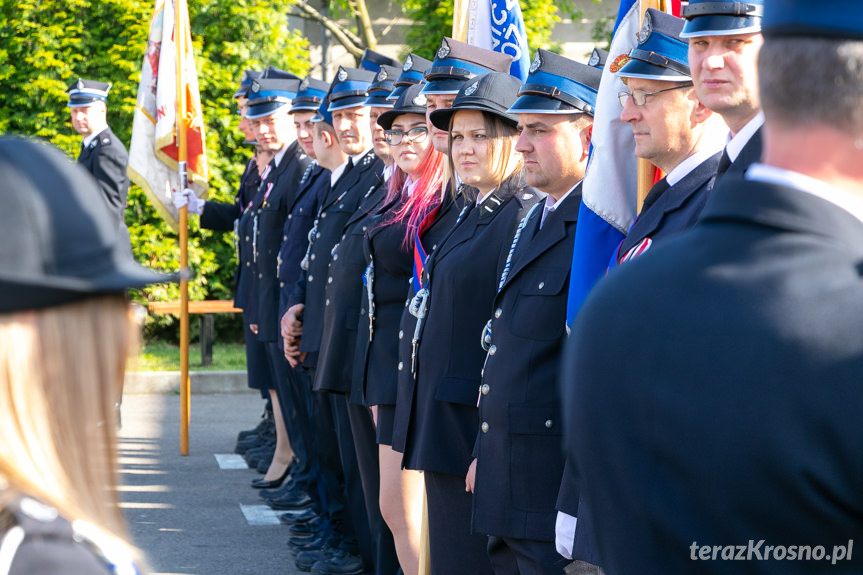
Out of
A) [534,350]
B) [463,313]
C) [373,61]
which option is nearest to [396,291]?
[463,313]

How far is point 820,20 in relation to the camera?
125cm

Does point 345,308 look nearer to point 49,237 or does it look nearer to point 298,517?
point 298,517

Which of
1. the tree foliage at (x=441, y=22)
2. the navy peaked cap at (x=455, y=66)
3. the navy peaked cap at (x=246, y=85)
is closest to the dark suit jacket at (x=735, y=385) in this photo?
the navy peaked cap at (x=455, y=66)

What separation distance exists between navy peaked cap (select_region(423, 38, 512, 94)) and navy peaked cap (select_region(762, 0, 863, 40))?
296cm

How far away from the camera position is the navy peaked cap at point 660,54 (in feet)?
9.45

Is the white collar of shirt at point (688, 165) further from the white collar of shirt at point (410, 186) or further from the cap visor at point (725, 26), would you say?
the white collar of shirt at point (410, 186)

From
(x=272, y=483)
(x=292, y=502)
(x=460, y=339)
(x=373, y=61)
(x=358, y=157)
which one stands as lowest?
(x=272, y=483)

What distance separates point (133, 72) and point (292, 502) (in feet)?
22.7

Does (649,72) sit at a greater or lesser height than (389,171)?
greater

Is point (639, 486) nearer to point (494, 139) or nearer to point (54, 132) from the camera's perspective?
point (494, 139)

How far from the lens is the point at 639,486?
53.1 inches

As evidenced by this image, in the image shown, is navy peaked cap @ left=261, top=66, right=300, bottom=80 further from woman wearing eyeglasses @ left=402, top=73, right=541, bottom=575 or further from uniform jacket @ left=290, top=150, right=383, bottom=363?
woman wearing eyeglasses @ left=402, top=73, right=541, bottom=575

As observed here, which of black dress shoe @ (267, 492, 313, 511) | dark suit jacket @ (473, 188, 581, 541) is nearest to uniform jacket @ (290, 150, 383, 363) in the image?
black dress shoe @ (267, 492, 313, 511)

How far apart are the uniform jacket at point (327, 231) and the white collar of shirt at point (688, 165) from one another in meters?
→ 3.02
